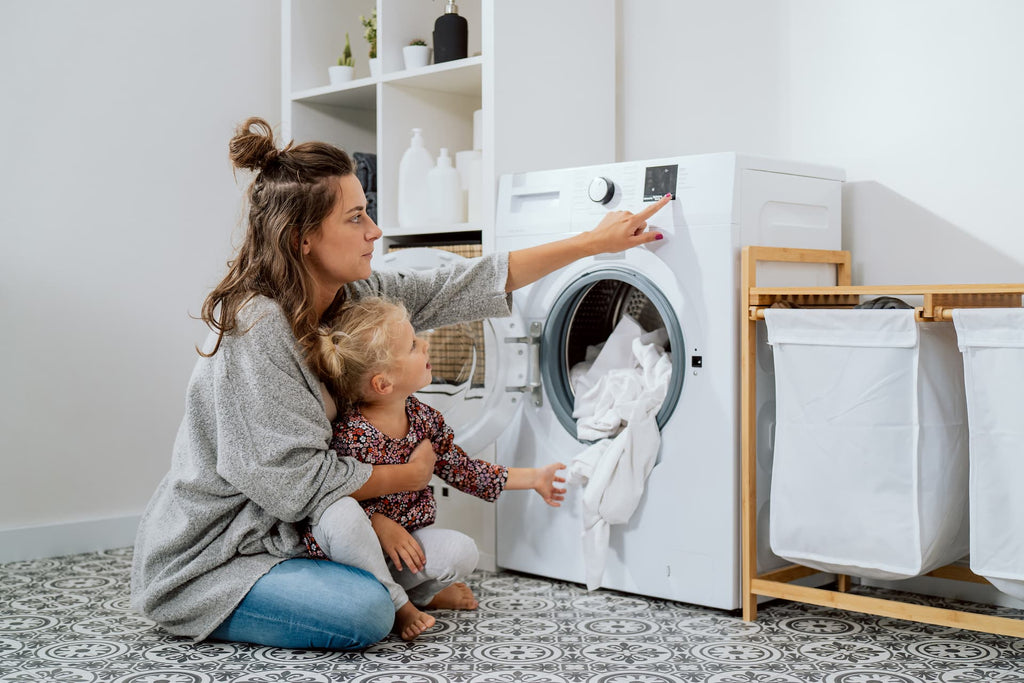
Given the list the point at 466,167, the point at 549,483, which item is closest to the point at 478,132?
the point at 466,167

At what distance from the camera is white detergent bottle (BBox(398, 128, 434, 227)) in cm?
262

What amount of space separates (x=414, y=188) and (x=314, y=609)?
1178 mm

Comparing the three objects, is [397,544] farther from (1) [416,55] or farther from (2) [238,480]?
(1) [416,55]

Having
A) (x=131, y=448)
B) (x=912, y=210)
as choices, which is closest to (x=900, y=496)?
(x=912, y=210)

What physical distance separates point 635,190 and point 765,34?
0.66 meters

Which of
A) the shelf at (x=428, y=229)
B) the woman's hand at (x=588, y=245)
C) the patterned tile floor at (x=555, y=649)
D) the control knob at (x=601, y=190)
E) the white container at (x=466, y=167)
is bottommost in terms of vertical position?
the patterned tile floor at (x=555, y=649)

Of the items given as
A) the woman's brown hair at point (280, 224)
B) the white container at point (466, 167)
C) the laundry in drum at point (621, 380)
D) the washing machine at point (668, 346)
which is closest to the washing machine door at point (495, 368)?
the washing machine at point (668, 346)

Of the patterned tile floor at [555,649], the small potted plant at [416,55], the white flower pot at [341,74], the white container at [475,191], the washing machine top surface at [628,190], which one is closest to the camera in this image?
the patterned tile floor at [555,649]

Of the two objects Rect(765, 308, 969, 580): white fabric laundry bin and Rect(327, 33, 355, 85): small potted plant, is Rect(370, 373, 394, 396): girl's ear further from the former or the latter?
Rect(327, 33, 355, 85): small potted plant

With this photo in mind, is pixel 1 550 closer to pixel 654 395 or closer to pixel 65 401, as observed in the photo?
pixel 65 401

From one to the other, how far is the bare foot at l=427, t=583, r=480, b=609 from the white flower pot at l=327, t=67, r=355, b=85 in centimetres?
145

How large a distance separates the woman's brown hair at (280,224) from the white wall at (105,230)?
100 centimetres

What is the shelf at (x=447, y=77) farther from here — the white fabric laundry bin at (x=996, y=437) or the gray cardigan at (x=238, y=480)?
the white fabric laundry bin at (x=996, y=437)

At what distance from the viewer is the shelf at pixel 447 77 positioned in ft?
8.28
